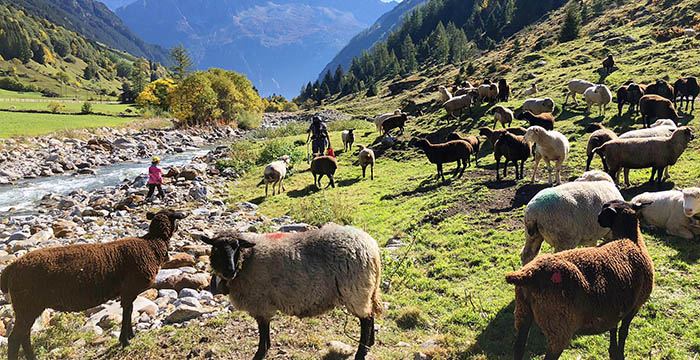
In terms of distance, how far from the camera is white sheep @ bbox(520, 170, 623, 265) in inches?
Result: 245

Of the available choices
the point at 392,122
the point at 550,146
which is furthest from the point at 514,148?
the point at 392,122

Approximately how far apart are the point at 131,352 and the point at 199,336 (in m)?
0.96

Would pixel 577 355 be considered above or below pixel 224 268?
below

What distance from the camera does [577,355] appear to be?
4.83 meters

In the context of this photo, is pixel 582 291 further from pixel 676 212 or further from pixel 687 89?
pixel 687 89

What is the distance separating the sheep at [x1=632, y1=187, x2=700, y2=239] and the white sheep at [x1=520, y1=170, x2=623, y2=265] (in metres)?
1.71

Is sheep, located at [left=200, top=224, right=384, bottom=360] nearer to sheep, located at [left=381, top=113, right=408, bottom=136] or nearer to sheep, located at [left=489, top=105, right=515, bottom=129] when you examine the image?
sheep, located at [left=489, top=105, right=515, bottom=129]

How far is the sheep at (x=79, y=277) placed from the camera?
484 cm

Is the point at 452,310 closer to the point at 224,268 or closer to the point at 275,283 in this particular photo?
the point at 275,283

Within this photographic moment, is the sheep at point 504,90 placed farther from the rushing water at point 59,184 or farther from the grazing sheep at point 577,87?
the rushing water at point 59,184

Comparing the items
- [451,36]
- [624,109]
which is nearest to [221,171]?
[624,109]

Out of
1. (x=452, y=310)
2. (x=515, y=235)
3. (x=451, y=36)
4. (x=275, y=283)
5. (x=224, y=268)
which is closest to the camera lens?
(x=224, y=268)

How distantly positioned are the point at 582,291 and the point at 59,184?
2733cm

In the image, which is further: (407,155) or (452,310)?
(407,155)
